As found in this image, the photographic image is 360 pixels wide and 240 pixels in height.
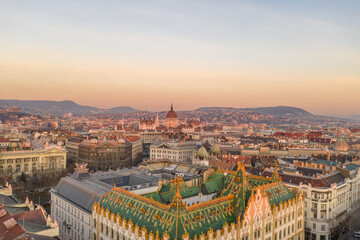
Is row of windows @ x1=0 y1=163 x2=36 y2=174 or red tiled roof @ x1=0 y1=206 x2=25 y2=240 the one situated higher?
red tiled roof @ x1=0 y1=206 x2=25 y2=240

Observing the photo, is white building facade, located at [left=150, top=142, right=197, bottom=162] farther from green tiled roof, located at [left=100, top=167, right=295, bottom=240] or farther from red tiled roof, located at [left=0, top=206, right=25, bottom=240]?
red tiled roof, located at [left=0, top=206, right=25, bottom=240]

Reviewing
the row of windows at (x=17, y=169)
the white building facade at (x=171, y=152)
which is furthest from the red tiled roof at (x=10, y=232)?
the white building facade at (x=171, y=152)

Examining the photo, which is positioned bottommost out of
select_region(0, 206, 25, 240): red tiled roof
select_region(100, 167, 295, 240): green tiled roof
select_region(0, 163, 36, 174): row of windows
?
select_region(0, 163, 36, 174): row of windows

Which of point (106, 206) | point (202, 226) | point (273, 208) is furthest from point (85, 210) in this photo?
point (273, 208)

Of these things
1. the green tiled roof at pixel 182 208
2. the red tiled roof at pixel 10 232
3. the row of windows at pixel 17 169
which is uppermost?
the green tiled roof at pixel 182 208

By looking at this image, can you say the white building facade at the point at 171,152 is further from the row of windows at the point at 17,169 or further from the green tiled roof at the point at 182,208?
the green tiled roof at the point at 182,208

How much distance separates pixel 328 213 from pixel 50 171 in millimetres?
116394

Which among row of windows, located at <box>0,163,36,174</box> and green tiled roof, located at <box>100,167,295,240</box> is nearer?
green tiled roof, located at <box>100,167,295,240</box>

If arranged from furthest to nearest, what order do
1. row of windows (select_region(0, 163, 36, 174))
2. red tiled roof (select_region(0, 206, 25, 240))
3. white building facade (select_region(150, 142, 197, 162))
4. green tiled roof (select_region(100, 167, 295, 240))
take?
white building facade (select_region(150, 142, 197, 162))
row of windows (select_region(0, 163, 36, 174))
green tiled roof (select_region(100, 167, 295, 240))
red tiled roof (select_region(0, 206, 25, 240))

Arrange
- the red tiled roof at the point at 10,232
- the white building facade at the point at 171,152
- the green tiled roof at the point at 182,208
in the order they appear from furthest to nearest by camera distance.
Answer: the white building facade at the point at 171,152 → the green tiled roof at the point at 182,208 → the red tiled roof at the point at 10,232

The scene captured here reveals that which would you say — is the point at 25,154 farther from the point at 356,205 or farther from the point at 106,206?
the point at 356,205

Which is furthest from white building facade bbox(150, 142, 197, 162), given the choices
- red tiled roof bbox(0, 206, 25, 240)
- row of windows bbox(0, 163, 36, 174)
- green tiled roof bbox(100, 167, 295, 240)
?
red tiled roof bbox(0, 206, 25, 240)

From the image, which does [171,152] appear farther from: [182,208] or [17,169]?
[182,208]

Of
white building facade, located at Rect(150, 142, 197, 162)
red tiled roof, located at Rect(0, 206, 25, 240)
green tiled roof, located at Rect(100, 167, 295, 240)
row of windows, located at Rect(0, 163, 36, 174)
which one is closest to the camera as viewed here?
red tiled roof, located at Rect(0, 206, 25, 240)
